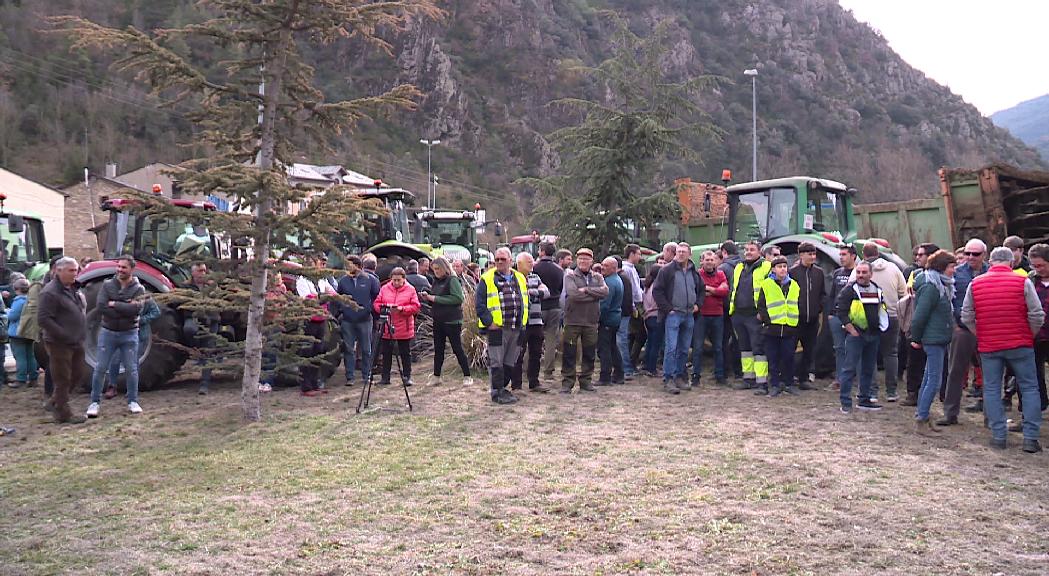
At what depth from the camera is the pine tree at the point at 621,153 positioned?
1490cm

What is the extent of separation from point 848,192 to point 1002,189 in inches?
83.8

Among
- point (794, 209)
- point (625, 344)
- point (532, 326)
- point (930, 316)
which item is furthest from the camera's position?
point (794, 209)

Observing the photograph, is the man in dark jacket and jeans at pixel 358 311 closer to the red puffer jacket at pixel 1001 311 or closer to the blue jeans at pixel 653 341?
the blue jeans at pixel 653 341

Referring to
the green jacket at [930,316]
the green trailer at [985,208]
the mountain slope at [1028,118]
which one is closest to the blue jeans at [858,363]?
the green jacket at [930,316]

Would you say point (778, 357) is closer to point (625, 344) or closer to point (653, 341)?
point (653, 341)

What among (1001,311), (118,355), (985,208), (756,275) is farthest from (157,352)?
(985,208)

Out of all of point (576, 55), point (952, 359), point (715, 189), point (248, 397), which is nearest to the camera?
point (952, 359)

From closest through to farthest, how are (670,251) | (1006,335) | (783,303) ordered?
(1006,335), (783,303), (670,251)

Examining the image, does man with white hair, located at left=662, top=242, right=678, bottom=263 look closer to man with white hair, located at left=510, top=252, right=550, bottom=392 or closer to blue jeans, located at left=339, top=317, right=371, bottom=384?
man with white hair, located at left=510, top=252, right=550, bottom=392

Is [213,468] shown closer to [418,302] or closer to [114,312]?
[114,312]

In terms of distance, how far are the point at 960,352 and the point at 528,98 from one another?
7297 centimetres

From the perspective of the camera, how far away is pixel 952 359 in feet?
25.6

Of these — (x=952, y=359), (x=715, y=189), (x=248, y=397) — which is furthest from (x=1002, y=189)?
(x=248, y=397)

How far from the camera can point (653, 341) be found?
11141 millimetres
